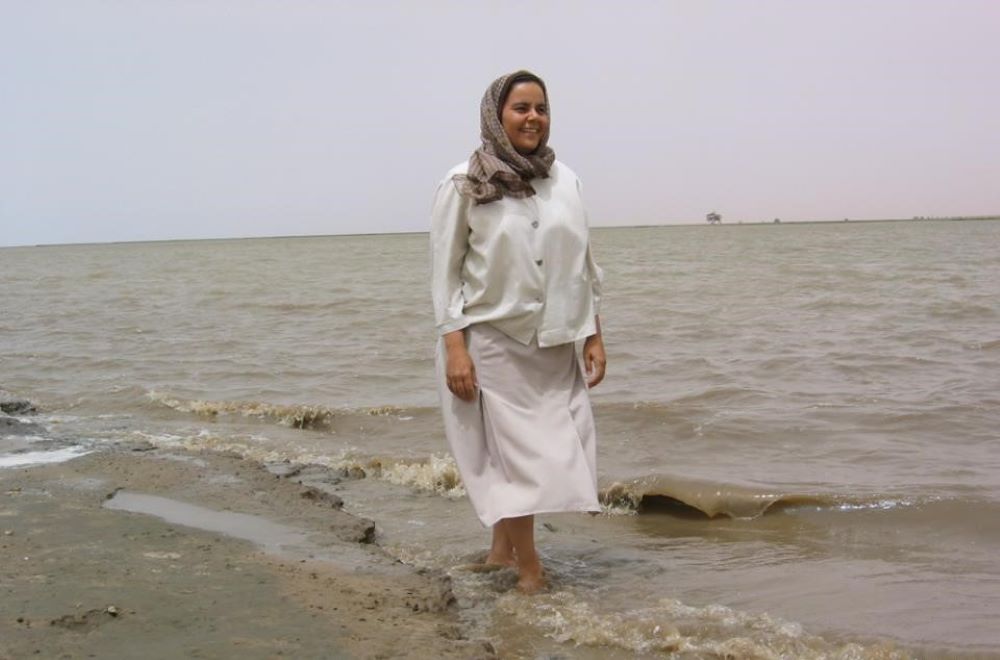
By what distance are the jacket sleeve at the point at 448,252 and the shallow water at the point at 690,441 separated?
1.00 meters

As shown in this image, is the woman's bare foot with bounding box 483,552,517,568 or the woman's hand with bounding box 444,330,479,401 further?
the woman's bare foot with bounding box 483,552,517,568

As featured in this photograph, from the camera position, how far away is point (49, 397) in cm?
925

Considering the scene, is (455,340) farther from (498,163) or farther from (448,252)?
(498,163)

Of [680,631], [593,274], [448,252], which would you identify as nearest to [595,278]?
[593,274]

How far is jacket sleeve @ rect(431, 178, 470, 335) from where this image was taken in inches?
130

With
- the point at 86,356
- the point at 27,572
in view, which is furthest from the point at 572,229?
the point at 86,356

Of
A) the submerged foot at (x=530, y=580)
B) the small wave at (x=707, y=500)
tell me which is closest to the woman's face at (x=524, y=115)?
the submerged foot at (x=530, y=580)

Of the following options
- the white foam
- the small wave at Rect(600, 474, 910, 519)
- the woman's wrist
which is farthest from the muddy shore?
the small wave at Rect(600, 474, 910, 519)

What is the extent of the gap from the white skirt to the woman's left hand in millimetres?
68

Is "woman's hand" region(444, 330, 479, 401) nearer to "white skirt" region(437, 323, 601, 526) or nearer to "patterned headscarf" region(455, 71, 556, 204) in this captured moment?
"white skirt" region(437, 323, 601, 526)

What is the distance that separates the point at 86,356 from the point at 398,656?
10.5 metres

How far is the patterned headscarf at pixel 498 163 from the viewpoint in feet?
10.6

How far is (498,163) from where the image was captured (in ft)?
10.7

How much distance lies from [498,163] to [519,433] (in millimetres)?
900
